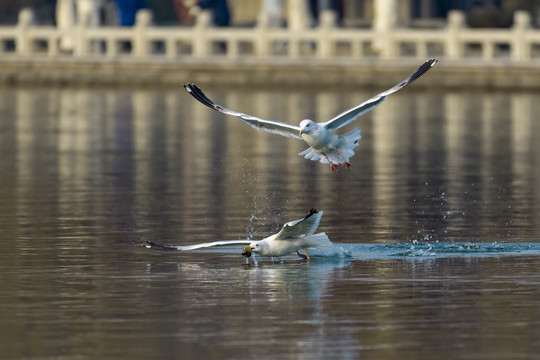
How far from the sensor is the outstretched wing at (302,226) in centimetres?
1438

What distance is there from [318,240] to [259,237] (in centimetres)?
236

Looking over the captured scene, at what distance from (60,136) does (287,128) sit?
18.4m

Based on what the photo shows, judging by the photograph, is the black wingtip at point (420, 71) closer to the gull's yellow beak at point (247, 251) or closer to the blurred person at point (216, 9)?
the gull's yellow beak at point (247, 251)

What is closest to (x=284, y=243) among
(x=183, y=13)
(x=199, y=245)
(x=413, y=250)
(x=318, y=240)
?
(x=318, y=240)

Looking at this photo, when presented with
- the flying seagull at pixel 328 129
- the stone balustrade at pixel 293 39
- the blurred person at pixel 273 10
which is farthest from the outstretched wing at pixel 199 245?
the blurred person at pixel 273 10

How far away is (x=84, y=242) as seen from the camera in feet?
54.4

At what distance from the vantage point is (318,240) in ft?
48.7

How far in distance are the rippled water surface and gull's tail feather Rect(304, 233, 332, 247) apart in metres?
0.23

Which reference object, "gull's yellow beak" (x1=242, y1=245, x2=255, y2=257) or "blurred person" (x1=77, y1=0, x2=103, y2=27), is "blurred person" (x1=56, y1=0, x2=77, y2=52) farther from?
"gull's yellow beak" (x1=242, y1=245, x2=255, y2=257)

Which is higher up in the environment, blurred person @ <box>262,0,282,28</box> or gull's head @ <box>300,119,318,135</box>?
blurred person @ <box>262,0,282,28</box>

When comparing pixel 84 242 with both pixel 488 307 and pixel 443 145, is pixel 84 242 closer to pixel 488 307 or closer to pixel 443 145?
pixel 488 307

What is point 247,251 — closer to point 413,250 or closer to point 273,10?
point 413,250

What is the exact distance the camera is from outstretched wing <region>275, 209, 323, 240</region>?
47.2 ft

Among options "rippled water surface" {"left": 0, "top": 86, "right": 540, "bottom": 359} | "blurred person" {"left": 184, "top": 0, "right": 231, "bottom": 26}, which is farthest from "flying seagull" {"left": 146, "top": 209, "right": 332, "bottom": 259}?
"blurred person" {"left": 184, "top": 0, "right": 231, "bottom": 26}
